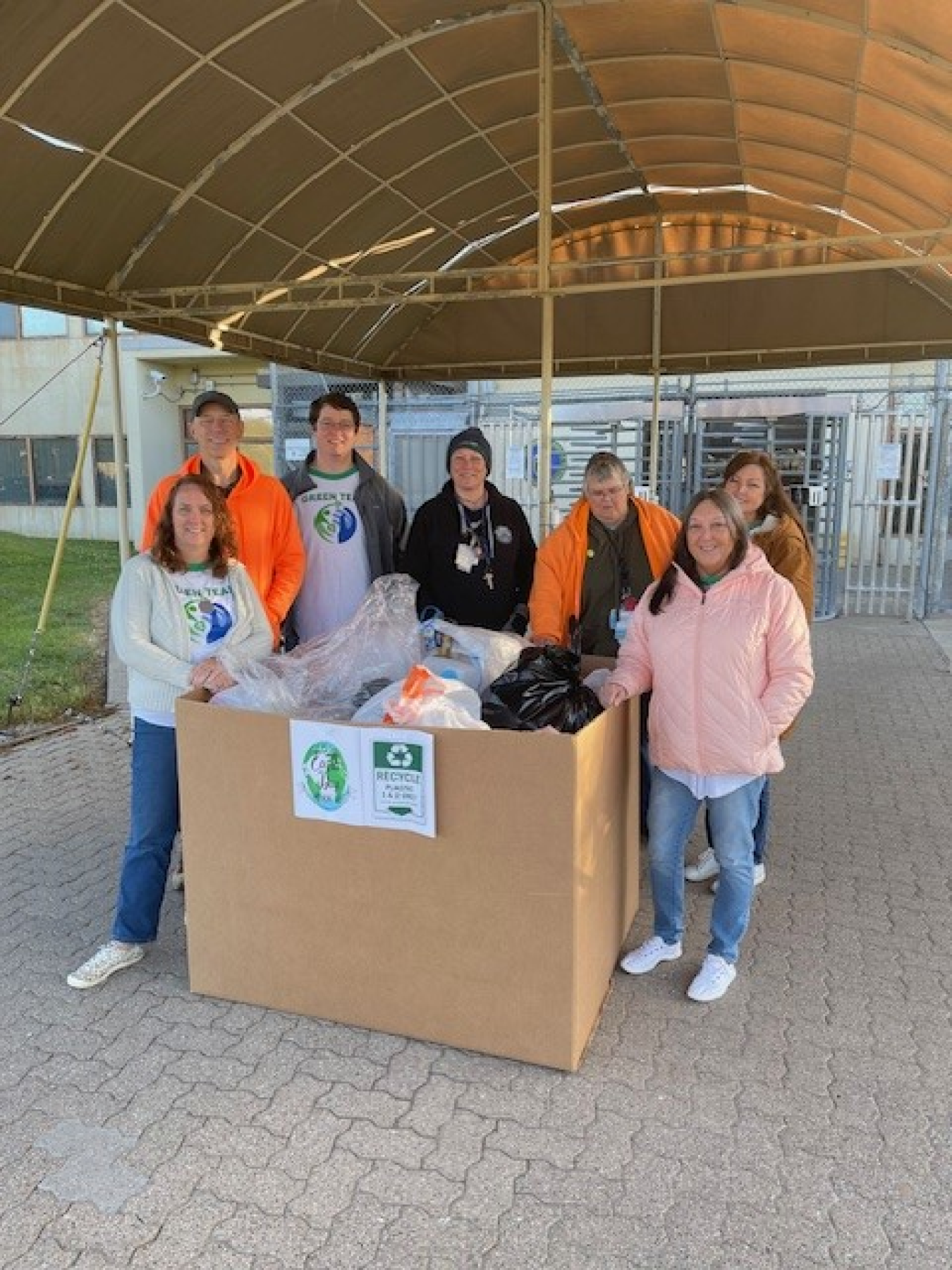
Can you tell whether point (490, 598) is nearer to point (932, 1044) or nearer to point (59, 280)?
point (932, 1044)

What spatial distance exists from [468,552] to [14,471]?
18.0 metres

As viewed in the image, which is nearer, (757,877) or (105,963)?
(105,963)

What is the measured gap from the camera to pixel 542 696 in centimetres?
290

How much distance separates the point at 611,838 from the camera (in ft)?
9.90

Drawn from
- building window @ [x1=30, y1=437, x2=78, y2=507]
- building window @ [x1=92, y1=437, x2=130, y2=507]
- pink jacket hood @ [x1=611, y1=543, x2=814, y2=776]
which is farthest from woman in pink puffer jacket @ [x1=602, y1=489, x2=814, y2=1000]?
building window @ [x1=30, y1=437, x2=78, y2=507]

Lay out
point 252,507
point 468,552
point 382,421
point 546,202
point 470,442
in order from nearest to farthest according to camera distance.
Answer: point 252,507 → point 470,442 → point 468,552 → point 546,202 → point 382,421

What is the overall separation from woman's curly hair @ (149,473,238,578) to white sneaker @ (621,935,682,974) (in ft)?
6.40

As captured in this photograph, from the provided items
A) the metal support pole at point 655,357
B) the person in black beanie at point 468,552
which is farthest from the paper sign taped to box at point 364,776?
the metal support pole at point 655,357

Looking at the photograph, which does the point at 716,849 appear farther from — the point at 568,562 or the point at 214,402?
the point at 214,402

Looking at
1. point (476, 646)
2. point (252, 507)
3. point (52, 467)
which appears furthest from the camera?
point (52, 467)

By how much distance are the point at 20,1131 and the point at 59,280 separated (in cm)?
429

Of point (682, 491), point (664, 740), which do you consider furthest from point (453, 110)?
point (682, 491)

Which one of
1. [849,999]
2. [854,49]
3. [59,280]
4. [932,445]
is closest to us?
[849,999]

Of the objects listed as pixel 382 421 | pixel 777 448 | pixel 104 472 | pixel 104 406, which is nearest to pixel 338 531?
pixel 382 421
